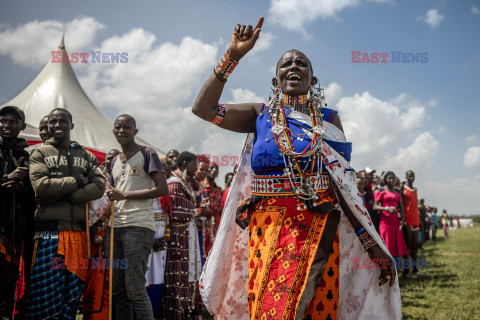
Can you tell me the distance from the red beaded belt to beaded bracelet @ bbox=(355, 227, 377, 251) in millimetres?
313

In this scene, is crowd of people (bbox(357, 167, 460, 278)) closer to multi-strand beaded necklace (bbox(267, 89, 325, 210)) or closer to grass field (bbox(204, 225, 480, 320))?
grass field (bbox(204, 225, 480, 320))

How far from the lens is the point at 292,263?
83.0 inches

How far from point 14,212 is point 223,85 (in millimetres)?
2510

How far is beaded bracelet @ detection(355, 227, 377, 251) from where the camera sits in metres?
2.25

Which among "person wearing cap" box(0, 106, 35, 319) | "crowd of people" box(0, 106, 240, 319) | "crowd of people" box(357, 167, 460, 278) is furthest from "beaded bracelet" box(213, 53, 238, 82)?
"crowd of people" box(357, 167, 460, 278)

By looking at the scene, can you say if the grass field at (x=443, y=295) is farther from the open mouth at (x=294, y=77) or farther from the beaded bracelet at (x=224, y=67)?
the beaded bracelet at (x=224, y=67)

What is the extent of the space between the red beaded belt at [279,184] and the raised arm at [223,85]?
0.39m

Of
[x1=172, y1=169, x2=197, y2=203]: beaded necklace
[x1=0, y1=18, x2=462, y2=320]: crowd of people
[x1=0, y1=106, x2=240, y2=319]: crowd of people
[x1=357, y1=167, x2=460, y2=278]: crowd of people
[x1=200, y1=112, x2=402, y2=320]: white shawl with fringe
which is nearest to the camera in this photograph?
[x1=0, y1=18, x2=462, y2=320]: crowd of people

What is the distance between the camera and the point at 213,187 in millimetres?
7066

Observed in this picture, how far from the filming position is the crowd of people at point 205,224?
7.12ft

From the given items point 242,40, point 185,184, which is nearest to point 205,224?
point 185,184

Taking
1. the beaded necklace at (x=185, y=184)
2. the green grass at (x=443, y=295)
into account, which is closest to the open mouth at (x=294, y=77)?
the beaded necklace at (x=185, y=184)

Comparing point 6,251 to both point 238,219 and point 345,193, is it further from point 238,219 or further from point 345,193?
point 345,193

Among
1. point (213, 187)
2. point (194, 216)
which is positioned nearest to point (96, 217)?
point (194, 216)
